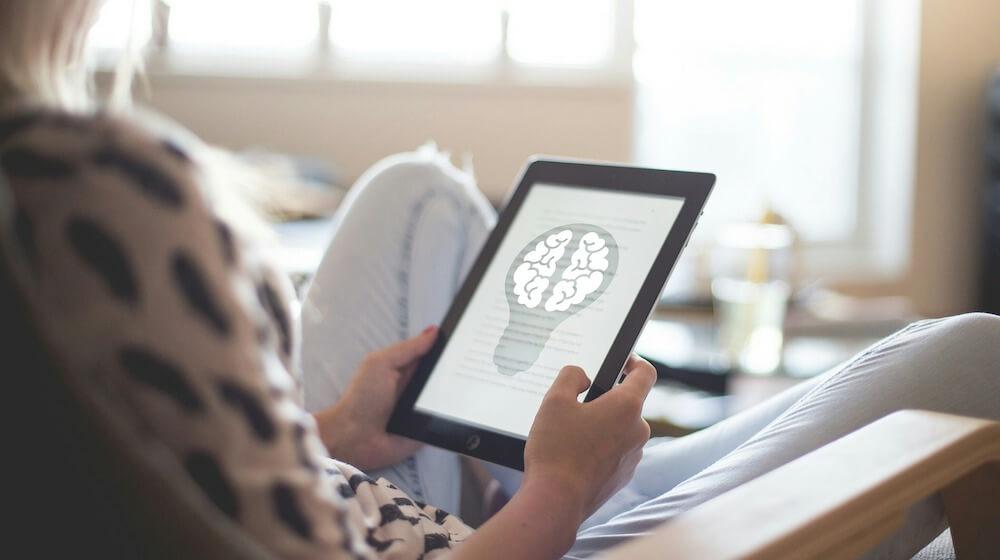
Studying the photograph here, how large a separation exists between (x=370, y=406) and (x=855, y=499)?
1.86 ft

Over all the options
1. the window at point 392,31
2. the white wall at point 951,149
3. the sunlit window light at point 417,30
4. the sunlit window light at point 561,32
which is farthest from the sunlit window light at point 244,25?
the white wall at point 951,149

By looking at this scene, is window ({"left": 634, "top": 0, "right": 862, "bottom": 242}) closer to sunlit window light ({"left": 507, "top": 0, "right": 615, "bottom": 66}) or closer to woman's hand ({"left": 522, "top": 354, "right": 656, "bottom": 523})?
sunlit window light ({"left": 507, "top": 0, "right": 615, "bottom": 66})

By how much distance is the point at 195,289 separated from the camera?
1.84 ft

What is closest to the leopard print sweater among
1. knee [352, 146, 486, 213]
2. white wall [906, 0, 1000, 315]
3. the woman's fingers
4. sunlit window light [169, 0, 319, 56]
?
the woman's fingers

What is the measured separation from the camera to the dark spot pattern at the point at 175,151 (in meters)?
0.57

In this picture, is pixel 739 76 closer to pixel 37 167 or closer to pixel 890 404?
pixel 890 404

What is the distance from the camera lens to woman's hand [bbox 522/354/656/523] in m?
0.82

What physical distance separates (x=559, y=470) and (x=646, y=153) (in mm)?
3682

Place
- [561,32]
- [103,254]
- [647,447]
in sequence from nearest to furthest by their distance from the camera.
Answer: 1. [103,254]
2. [647,447]
3. [561,32]

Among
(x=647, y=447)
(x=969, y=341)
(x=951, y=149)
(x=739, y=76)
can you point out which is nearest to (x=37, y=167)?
(x=969, y=341)

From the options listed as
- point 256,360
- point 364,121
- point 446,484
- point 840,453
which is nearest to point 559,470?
point 840,453

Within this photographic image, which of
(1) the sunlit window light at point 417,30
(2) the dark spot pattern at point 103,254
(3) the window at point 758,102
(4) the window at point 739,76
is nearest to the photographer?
(2) the dark spot pattern at point 103,254

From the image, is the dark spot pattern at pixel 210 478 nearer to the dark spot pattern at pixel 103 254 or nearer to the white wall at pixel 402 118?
the dark spot pattern at pixel 103 254

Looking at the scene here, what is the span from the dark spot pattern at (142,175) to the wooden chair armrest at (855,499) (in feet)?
1.01
